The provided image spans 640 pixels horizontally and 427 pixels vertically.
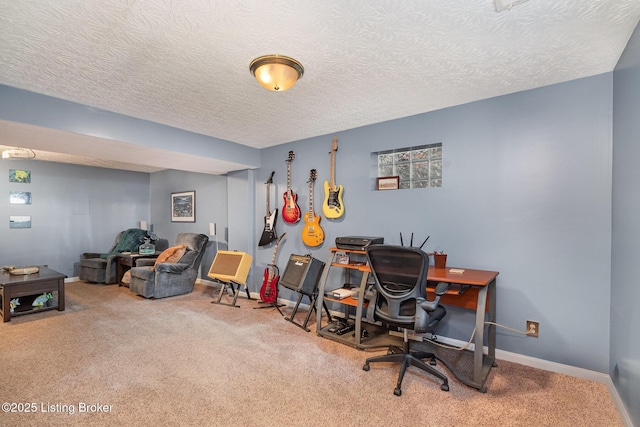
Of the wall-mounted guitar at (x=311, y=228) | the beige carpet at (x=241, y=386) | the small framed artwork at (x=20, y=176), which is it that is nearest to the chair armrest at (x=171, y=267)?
the beige carpet at (x=241, y=386)

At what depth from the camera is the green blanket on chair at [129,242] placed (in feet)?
19.2

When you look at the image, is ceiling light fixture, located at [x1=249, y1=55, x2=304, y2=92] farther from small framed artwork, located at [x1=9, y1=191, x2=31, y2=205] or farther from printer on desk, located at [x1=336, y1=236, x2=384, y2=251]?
small framed artwork, located at [x1=9, y1=191, x2=31, y2=205]

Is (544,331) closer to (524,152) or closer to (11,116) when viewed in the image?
(524,152)

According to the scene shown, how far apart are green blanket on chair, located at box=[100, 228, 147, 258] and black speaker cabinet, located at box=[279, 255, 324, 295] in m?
3.87

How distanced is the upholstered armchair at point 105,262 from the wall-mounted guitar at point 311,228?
3814 mm

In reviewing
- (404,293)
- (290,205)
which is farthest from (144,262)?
(404,293)

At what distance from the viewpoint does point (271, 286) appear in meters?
4.10

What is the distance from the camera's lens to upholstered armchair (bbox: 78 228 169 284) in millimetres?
5406

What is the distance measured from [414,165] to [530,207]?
115 centimetres

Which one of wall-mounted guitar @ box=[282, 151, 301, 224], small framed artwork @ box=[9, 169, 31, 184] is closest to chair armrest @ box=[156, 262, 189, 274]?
wall-mounted guitar @ box=[282, 151, 301, 224]

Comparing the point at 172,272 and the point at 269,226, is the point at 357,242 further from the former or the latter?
the point at 172,272

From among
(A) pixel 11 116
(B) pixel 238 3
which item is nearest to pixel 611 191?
(B) pixel 238 3

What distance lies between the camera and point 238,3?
152 cm

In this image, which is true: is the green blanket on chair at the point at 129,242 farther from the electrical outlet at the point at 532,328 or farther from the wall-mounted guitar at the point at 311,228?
the electrical outlet at the point at 532,328
